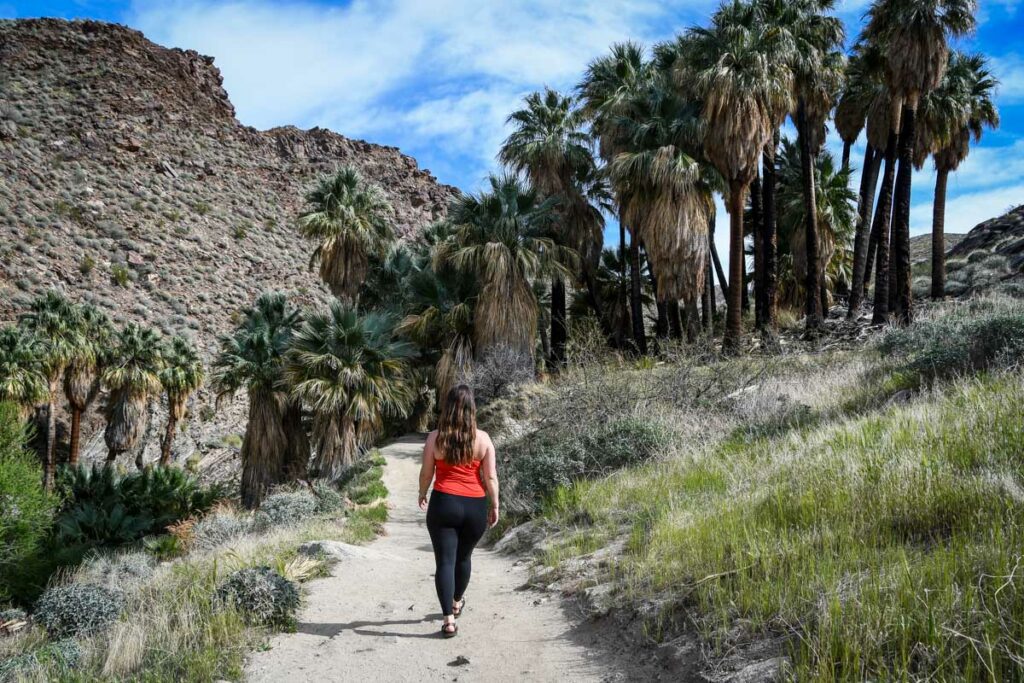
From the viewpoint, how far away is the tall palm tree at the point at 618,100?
25.3 m

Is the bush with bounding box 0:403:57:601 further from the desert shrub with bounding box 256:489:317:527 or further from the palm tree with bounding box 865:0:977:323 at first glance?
the palm tree with bounding box 865:0:977:323

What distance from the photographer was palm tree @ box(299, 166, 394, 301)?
26.3 m

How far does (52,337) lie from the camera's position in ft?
88.6

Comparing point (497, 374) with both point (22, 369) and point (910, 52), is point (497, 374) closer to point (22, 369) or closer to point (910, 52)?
point (910, 52)

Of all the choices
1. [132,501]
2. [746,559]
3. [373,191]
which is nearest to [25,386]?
[132,501]

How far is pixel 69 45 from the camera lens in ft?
215

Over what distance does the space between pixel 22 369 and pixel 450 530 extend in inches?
1034

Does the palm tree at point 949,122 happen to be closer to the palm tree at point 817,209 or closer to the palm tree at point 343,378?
the palm tree at point 817,209

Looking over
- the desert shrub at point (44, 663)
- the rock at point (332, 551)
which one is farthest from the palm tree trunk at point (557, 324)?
the desert shrub at point (44, 663)

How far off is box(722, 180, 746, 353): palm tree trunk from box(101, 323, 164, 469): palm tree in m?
22.9

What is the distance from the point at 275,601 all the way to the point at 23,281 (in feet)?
129

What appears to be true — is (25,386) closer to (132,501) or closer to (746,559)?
(132,501)

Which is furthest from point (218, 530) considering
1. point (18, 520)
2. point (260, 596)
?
point (260, 596)

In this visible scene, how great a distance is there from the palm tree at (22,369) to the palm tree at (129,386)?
257 centimetres
